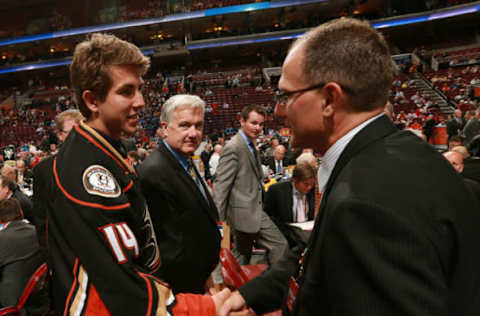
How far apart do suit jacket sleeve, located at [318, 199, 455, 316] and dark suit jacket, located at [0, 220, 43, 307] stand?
7.64 ft

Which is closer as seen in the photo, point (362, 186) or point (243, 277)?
point (362, 186)

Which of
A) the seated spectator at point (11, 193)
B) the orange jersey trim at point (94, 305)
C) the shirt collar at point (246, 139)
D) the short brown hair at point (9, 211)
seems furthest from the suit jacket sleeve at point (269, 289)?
the seated spectator at point (11, 193)

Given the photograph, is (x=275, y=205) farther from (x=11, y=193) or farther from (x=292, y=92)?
(x=11, y=193)

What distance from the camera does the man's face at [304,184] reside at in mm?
3002

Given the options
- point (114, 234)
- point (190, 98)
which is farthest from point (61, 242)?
point (190, 98)

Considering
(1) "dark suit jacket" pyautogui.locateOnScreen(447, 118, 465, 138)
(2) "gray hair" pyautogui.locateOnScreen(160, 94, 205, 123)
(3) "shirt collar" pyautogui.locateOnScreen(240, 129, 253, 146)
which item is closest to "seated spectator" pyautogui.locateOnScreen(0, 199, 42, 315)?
(2) "gray hair" pyautogui.locateOnScreen(160, 94, 205, 123)

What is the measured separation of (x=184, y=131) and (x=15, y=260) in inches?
60.6

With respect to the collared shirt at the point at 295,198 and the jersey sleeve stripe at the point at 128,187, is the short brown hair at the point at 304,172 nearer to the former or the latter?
the collared shirt at the point at 295,198

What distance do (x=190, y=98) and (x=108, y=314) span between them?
143 cm

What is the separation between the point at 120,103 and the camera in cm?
115

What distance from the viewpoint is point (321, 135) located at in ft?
3.04

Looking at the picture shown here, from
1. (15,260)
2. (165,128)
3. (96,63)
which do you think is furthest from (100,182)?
(15,260)

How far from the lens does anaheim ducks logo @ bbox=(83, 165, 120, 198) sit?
36.7 inches

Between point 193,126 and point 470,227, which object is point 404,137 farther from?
point 193,126
